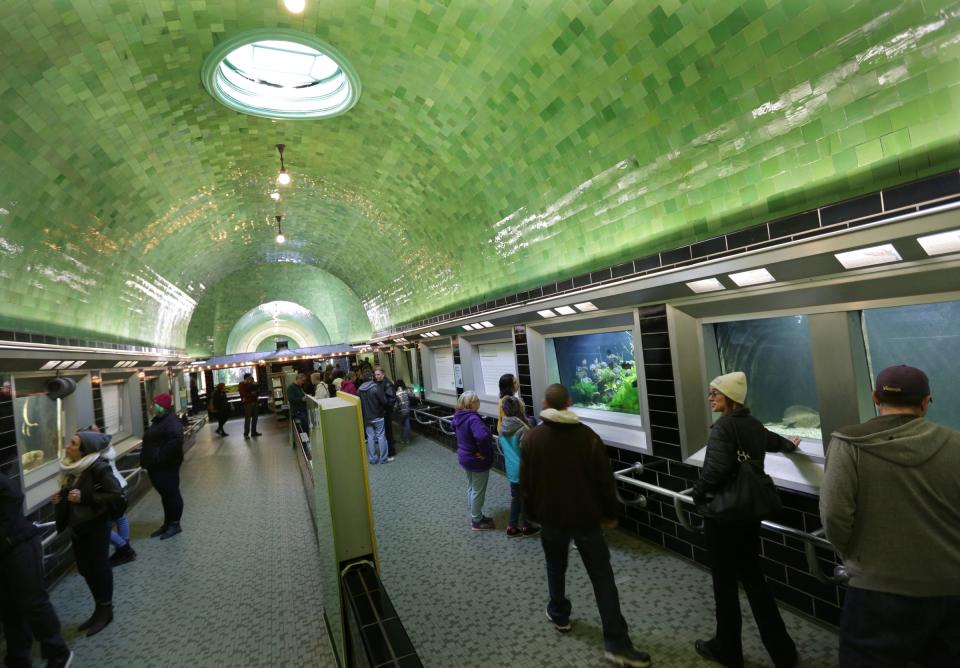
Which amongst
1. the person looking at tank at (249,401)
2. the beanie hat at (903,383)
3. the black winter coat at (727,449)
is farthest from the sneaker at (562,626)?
the person looking at tank at (249,401)

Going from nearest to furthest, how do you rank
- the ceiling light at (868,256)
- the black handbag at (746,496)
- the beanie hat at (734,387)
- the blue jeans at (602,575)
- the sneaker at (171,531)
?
1. the ceiling light at (868,256)
2. the black handbag at (746,496)
3. the beanie hat at (734,387)
4. the blue jeans at (602,575)
5. the sneaker at (171,531)

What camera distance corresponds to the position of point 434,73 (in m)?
4.71

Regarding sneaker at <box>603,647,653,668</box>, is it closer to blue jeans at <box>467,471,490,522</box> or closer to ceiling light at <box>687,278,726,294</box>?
blue jeans at <box>467,471,490,522</box>

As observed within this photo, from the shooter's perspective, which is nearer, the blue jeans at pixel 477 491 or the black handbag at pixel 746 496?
the black handbag at pixel 746 496

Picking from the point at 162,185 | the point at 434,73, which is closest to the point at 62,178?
the point at 162,185

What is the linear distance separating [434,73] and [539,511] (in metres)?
4.25

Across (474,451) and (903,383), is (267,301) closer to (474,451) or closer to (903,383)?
(474,451)

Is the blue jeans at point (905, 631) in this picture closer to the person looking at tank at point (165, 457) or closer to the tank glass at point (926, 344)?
the tank glass at point (926, 344)

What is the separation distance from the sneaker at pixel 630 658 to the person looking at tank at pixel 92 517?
409 centimetres

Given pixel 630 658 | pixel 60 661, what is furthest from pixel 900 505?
pixel 60 661

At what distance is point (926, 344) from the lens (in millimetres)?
2857

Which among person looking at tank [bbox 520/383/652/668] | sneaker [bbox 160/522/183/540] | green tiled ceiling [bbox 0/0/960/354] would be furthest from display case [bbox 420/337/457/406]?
person looking at tank [bbox 520/383/652/668]

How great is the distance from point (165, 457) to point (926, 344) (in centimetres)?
732

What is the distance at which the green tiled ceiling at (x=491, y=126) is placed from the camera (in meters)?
2.64
